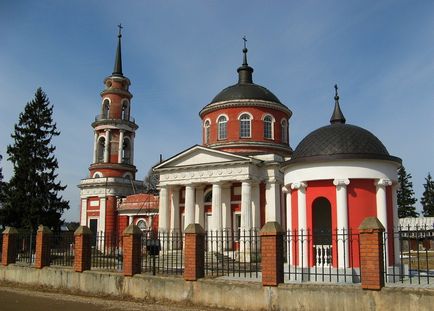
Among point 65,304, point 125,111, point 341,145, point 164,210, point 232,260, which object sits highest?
point 125,111

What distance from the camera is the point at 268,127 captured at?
108 ft

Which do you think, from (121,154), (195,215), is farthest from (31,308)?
(121,154)

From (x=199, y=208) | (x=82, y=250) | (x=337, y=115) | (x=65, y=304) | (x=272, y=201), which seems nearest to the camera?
(x=65, y=304)

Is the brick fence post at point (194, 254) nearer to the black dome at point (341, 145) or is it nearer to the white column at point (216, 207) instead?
the black dome at point (341, 145)

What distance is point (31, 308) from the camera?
483 inches

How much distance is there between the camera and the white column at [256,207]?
2917 cm

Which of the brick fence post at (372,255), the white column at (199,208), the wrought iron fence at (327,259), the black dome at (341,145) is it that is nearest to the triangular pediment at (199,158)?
the white column at (199,208)

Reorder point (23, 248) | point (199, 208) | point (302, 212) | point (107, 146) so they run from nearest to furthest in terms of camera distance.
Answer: point (302, 212)
point (23, 248)
point (199, 208)
point (107, 146)

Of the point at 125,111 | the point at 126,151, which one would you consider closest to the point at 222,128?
the point at 125,111

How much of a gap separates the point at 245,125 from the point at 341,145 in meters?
17.5

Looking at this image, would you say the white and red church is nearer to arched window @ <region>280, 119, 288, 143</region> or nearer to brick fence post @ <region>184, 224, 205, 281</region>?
arched window @ <region>280, 119, 288, 143</region>

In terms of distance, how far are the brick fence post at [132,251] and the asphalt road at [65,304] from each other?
0.93 meters

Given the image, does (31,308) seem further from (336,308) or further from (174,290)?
(336,308)

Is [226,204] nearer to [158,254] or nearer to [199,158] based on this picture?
[199,158]
